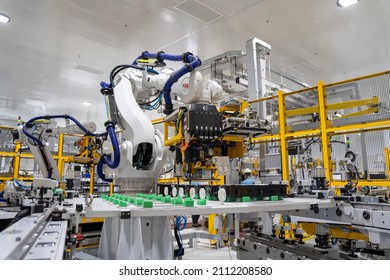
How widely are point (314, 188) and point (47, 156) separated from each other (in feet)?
11.3

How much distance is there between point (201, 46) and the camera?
21.2 feet

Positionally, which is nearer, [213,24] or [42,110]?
[213,24]

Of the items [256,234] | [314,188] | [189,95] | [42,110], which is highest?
[42,110]

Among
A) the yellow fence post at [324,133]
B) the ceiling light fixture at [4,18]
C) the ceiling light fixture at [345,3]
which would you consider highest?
the ceiling light fixture at [4,18]

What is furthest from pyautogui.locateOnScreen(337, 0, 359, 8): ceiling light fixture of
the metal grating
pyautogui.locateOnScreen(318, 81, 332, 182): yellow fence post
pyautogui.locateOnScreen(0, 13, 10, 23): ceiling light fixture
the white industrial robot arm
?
pyautogui.locateOnScreen(0, 13, 10, 23): ceiling light fixture

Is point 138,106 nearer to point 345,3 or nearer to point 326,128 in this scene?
point 326,128

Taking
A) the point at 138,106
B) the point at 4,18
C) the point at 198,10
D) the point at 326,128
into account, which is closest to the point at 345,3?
the point at 198,10

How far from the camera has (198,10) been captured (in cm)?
515

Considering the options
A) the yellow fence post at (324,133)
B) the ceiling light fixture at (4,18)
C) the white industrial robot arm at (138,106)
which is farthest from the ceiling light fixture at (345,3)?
the ceiling light fixture at (4,18)

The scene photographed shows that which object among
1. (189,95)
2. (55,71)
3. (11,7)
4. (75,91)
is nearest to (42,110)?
(75,91)

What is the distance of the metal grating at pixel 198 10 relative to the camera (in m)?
4.97

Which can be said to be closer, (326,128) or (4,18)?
(326,128)

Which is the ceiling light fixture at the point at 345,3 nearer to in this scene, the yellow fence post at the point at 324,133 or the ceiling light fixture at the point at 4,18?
the yellow fence post at the point at 324,133

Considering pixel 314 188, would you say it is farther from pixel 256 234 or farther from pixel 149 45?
pixel 149 45
